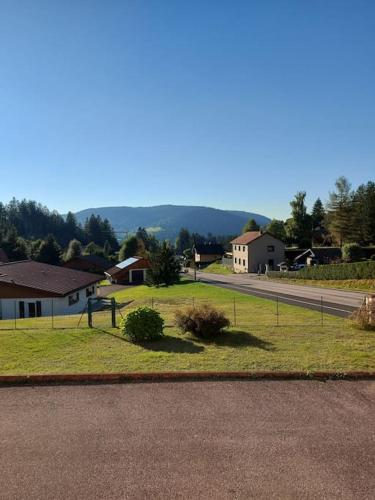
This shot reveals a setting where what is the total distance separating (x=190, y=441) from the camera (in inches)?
287

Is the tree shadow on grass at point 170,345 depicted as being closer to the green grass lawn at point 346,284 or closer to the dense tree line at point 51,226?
the green grass lawn at point 346,284

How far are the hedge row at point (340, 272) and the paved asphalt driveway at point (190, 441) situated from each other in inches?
1352

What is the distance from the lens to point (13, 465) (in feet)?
21.7

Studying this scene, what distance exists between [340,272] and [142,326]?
120 feet

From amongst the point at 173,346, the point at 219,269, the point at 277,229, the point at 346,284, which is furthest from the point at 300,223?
the point at 173,346

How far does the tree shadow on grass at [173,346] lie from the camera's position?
13.2 m

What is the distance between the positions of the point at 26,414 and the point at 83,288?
109 ft

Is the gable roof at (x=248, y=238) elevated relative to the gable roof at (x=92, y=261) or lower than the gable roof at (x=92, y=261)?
elevated

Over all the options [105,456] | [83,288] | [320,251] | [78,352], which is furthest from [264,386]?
[320,251]

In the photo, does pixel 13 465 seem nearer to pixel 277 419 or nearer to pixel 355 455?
pixel 277 419

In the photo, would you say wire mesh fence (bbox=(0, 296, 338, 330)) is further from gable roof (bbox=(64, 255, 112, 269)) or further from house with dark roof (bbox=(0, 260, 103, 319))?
gable roof (bbox=(64, 255, 112, 269))

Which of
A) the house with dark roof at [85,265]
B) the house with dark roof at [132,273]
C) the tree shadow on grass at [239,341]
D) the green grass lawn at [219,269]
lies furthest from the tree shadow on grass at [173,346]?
the house with dark roof at [85,265]

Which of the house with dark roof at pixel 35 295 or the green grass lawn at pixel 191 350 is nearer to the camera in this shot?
the green grass lawn at pixel 191 350

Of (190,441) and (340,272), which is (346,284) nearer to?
(340,272)
